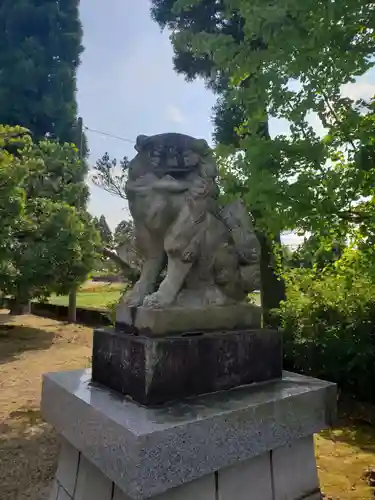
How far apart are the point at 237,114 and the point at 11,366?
18.4 feet

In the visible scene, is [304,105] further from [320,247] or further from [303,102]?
[320,247]

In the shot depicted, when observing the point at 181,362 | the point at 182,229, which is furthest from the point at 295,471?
the point at 182,229

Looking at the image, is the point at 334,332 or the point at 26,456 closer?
the point at 26,456

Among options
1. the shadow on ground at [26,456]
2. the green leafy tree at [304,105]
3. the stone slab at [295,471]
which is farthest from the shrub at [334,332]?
the shadow on ground at [26,456]

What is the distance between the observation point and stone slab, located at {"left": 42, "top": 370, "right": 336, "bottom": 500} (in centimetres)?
143

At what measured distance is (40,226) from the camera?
815cm

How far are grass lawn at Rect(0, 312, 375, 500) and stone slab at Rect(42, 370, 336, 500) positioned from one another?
2.76 ft

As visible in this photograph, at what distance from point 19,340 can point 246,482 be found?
6.82 metres

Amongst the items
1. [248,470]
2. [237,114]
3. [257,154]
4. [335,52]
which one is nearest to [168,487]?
[248,470]

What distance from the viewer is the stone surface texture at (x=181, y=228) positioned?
6.67ft

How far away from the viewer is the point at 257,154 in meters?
2.59

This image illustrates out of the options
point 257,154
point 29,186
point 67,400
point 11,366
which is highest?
point 29,186

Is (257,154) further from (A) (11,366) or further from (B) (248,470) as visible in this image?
(A) (11,366)

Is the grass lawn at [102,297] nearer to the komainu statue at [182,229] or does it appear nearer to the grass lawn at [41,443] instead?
the grass lawn at [41,443]
